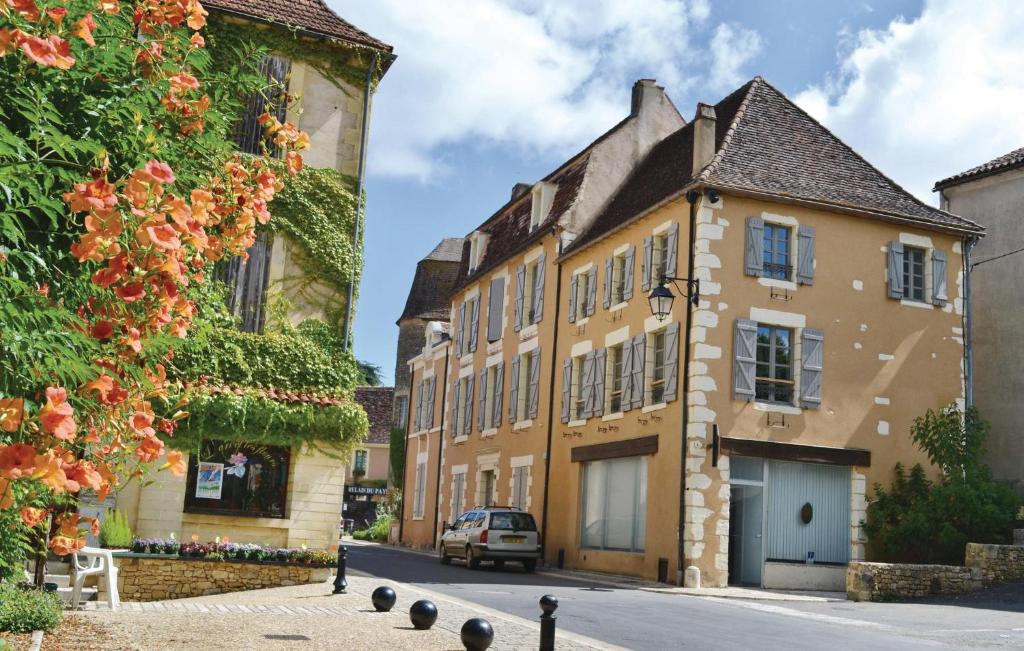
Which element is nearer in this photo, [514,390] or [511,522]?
[511,522]

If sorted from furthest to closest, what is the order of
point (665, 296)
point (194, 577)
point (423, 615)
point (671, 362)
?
point (671, 362), point (665, 296), point (194, 577), point (423, 615)

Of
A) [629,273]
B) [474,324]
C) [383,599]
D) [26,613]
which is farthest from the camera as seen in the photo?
[474,324]

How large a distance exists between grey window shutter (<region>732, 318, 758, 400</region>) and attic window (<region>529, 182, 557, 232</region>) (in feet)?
32.3

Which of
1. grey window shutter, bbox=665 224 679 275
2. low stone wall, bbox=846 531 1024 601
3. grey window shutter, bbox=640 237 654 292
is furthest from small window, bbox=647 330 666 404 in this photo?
low stone wall, bbox=846 531 1024 601

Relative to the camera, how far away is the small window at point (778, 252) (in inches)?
882

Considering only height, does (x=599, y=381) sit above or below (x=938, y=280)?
below

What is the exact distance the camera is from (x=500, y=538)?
2380 cm

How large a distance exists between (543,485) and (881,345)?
9318 millimetres

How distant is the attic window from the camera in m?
30.5

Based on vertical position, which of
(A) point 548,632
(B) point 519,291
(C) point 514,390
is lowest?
(A) point 548,632

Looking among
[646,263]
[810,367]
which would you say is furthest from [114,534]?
[810,367]

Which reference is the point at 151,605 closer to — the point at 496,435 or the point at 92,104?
the point at 92,104

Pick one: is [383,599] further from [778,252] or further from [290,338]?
[778,252]

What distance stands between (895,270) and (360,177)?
12.1 meters
